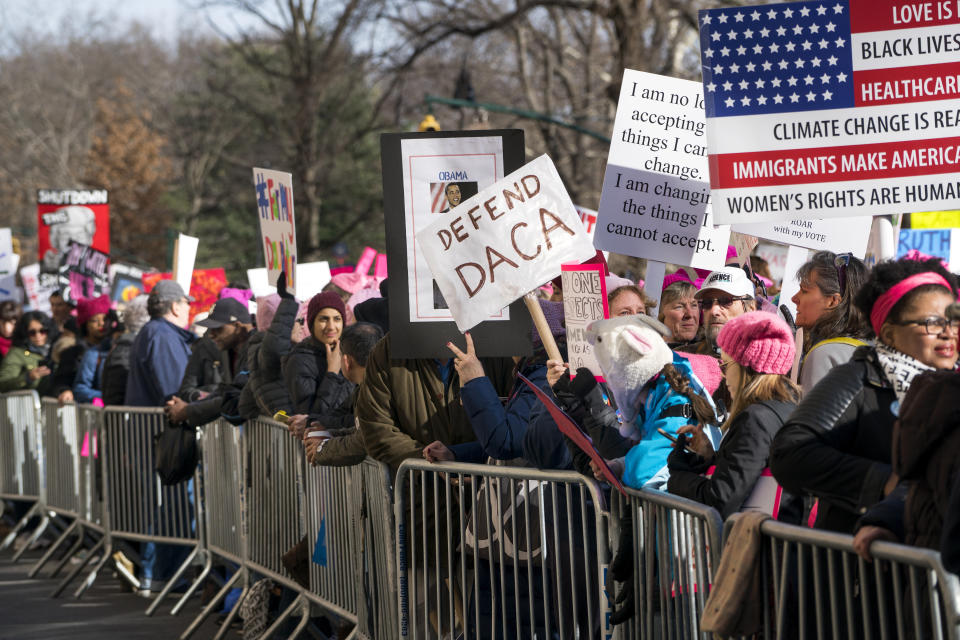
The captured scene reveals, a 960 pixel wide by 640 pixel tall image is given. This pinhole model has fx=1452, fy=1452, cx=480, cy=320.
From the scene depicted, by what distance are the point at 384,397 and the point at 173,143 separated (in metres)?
54.4

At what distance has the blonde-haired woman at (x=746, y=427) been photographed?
4668 mm

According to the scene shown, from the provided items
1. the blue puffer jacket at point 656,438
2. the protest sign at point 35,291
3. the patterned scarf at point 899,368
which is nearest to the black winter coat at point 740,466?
the blue puffer jacket at point 656,438

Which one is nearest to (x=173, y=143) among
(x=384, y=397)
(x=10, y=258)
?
(x=10, y=258)

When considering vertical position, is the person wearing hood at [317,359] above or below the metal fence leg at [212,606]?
above

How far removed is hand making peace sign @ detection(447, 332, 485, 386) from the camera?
20.6 ft

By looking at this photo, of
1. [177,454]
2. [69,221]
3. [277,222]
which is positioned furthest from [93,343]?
[69,221]

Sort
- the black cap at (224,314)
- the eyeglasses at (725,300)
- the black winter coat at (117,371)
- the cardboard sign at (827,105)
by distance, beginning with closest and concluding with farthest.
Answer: the cardboard sign at (827,105) → the eyeglasses at (725,300) → the black cap at (224,314) → the black winter coat at (117,371)

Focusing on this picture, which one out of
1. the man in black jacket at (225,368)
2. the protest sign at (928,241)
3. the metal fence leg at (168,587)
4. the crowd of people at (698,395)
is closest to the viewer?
the crowd of people at (698,395)

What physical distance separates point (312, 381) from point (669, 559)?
398 cm

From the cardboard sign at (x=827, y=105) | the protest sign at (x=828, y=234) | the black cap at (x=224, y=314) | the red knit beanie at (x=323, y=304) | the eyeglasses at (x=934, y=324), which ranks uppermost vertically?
the cardboard sign at (x=827, y=105)

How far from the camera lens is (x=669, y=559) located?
15.7 ft

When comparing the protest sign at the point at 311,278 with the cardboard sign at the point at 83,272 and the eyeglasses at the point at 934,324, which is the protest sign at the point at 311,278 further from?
the eyeglasses at the point at 934,324

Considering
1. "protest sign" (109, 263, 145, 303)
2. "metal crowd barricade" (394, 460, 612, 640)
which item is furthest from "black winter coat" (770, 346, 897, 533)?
"protest sign" (109, 263, 145, 303)

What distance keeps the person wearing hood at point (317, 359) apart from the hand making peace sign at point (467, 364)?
203 centimetres
